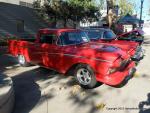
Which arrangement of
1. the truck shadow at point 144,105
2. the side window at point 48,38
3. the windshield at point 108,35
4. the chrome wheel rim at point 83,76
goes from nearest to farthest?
the truck shadow at point 144,105 → the chrome wheel rim at point 83,76 → the side window at point 48,38 → the windshield at point 108,35

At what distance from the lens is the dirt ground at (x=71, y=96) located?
5.70 metres

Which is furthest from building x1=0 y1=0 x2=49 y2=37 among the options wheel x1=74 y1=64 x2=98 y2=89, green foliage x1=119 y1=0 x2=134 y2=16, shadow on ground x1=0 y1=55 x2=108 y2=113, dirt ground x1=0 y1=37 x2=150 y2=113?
green foliage x1=119 y1=0 x2=134 y2=16

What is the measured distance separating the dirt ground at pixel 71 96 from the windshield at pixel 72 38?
1.26 meters

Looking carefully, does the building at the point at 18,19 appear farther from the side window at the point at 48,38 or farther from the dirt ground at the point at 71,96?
Answer: the dirt ground at the point at 71,96

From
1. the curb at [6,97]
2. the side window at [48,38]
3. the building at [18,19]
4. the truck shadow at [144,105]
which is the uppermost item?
the building at [18,19]

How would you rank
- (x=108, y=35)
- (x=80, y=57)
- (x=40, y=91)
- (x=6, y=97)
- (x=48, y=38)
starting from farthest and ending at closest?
(x=108, y=35)
(x=48, y=38)
(x=80, y=57)
(x=40, y=91)
(x=6, y=97)

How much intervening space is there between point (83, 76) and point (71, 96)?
33.9 inches

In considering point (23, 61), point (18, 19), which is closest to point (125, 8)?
point (18, 19)

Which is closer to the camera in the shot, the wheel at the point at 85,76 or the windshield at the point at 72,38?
the wheel at the point at 85,76

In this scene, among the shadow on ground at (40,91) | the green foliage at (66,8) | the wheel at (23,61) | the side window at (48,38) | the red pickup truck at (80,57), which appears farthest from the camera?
the green foliage at (66,8)

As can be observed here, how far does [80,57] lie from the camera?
714 centimetres

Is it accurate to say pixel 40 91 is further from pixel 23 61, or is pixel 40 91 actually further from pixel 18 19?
pixel 18 19

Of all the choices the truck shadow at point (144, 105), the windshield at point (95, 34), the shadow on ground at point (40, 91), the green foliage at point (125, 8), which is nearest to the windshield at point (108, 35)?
the windshield at point (95, 34)

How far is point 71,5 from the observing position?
1021 inches
